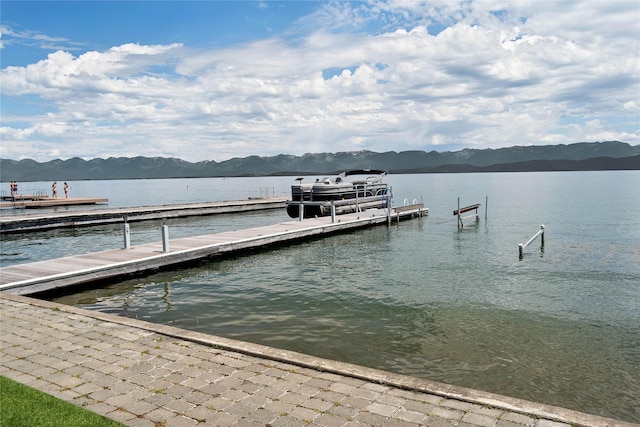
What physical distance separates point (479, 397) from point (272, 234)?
17.1m

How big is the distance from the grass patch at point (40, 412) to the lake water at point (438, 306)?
4.70 meters

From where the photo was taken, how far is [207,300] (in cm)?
1314

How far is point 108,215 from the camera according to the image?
34719 mm

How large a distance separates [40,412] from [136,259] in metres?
11.2

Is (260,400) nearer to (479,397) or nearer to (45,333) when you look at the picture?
(479,397)

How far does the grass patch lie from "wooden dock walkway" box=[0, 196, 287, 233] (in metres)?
20.2

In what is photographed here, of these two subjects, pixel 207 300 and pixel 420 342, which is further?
pixel 207 300

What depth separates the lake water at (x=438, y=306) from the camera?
26.9ft

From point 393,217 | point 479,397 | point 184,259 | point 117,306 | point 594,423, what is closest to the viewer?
point 594,423

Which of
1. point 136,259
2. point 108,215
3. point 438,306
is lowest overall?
point 438,306

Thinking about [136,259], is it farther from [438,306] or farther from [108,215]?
[108,215]

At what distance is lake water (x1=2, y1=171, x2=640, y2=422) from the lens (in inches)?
322

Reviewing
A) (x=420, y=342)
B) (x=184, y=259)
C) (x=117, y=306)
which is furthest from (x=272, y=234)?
(x=420, y=342)

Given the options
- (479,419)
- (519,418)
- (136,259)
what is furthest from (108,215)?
(519,418)
